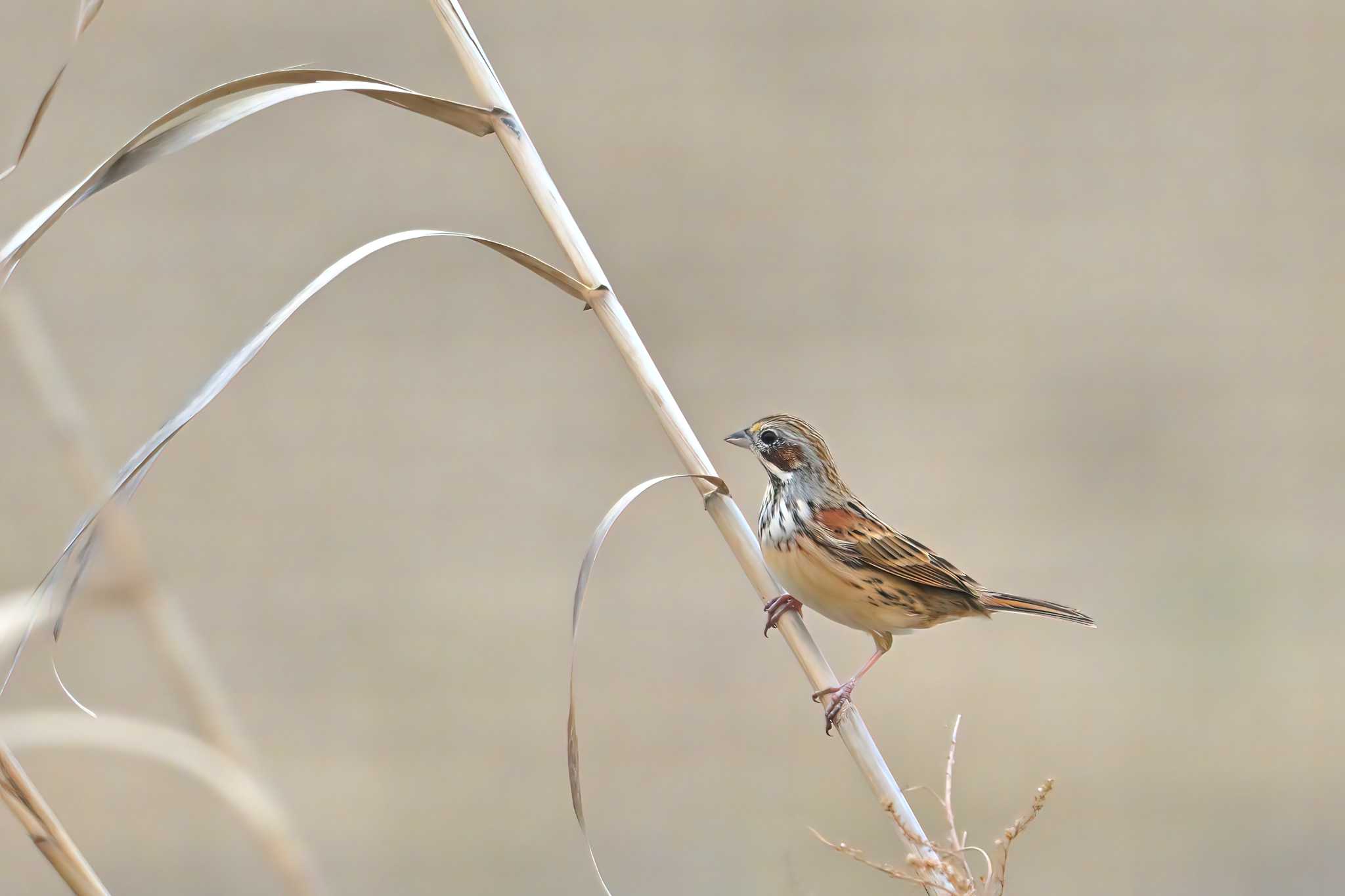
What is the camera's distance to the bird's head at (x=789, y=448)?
235 centimetres

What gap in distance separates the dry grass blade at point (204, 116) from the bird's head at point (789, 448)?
117cm

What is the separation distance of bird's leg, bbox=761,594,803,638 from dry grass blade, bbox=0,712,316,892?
67 cm

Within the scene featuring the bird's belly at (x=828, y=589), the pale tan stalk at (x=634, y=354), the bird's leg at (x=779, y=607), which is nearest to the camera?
the pale tan stalk at (x=634, y=354)

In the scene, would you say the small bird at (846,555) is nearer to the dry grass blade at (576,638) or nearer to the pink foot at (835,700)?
the pink foot at (835,700)

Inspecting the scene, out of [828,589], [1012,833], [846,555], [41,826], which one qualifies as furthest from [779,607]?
[41,826]

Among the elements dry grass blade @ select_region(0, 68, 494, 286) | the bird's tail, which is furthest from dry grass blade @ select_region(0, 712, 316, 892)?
the bird's tail

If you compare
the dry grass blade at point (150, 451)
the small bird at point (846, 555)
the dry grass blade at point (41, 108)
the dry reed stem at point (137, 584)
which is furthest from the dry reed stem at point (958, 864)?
the small bird at point (846, 555)

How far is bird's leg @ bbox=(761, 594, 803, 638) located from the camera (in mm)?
1691

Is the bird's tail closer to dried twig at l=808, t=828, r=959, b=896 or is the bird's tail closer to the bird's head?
the bird's head

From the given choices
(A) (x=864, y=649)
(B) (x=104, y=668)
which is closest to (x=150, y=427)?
(B) (x=104, y=668)

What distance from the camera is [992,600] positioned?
237 cm

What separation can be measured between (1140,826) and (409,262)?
3.93 meters

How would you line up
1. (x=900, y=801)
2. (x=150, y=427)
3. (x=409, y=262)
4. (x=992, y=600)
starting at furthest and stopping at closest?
(x=409, y=262) < (x=150, y=427) < (x=992, y=600) < (x=900, y=801)

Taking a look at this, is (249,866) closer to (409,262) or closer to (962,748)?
(409,262)
